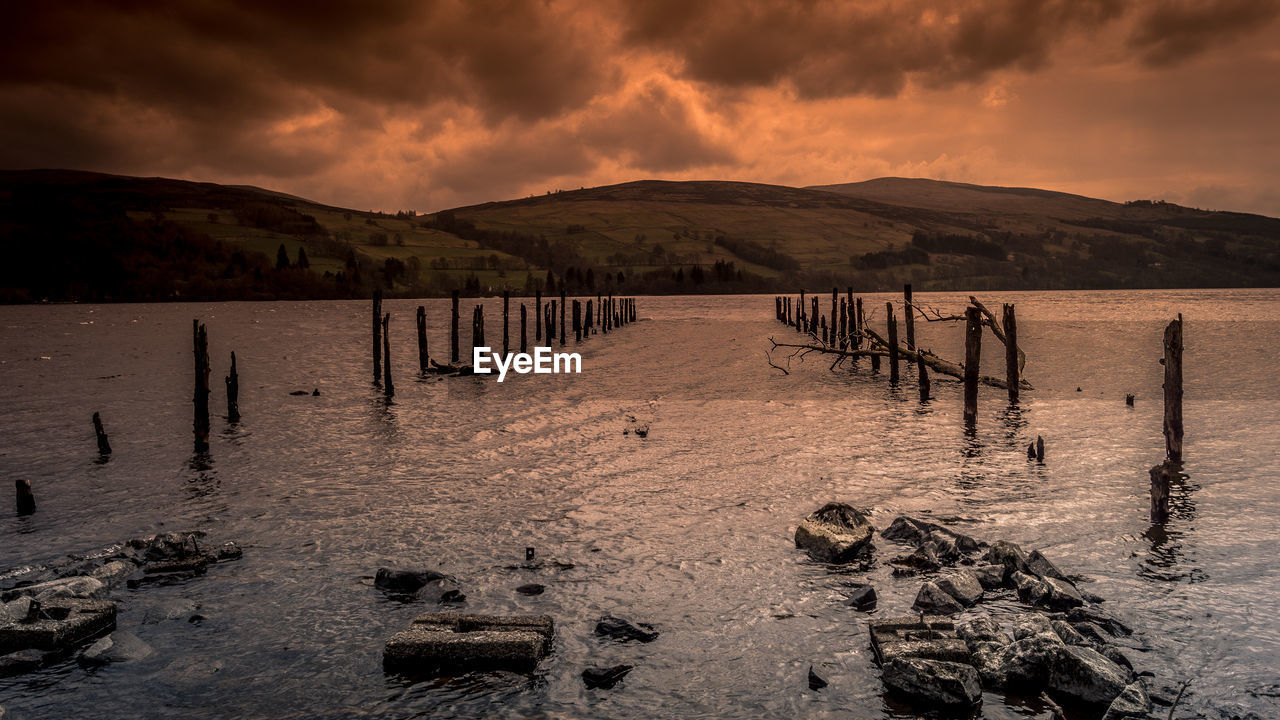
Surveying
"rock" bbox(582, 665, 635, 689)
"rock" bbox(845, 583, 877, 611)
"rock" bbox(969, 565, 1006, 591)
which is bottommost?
"rock" bbox(582, 665, 635, 689)

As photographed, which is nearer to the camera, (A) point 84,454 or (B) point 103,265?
(A) point 84,454

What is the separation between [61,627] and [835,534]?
9.26 m

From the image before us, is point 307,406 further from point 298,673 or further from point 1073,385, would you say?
point 1073,385

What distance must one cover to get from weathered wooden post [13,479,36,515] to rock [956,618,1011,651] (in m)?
15.1

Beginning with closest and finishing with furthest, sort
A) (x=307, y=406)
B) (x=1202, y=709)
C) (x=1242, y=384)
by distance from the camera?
1. (x=1202, y=709)
2. (x=307, y=406)
3. (x=1242, y=384)

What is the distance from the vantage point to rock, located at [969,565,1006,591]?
912 centimetres

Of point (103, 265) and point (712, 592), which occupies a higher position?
point (103, 265)

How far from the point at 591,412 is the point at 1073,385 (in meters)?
20.4

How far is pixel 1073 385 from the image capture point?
3055cm

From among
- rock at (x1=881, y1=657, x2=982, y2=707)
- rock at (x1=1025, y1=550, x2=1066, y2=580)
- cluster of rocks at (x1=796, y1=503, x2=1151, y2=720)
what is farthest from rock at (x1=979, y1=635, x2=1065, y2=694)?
rock at (x1=1025, y1=550, x2=1066, y2=580)

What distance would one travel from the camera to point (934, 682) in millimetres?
6531

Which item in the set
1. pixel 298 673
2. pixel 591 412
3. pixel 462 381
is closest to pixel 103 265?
pixel 462 381

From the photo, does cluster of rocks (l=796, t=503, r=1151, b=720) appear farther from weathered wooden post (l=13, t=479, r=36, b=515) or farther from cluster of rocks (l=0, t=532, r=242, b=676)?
weathered wooden post (l=13, t=479, r=36, b=515)

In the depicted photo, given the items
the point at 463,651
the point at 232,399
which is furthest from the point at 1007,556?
the point at 232,399
